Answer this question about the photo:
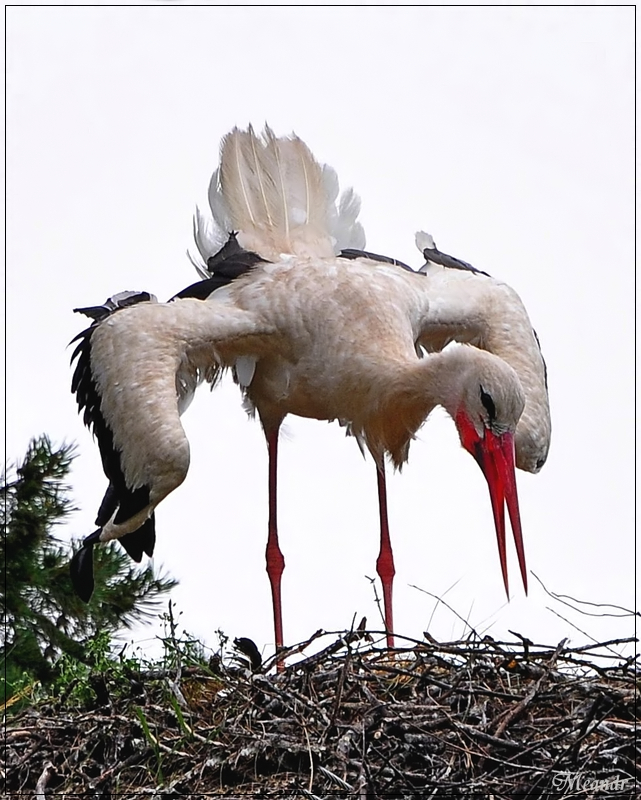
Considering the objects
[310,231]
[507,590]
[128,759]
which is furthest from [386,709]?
[310,231]

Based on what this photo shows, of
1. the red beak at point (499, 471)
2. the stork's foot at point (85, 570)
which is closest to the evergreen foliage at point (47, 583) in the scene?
the stork's foot at point (85, 570)

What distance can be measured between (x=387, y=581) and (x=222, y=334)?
1.61 metres

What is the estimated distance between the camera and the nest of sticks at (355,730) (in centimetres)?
493

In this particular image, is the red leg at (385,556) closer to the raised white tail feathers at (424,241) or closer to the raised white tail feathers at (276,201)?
the raised white tail feathers at (276,201)

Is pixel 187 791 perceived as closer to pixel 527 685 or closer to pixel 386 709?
pixel 386 709

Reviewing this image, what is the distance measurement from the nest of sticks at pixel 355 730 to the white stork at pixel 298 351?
118 centimetres

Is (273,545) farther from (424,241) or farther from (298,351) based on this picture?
(424,241)

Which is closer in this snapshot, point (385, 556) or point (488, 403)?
point (488, 403)

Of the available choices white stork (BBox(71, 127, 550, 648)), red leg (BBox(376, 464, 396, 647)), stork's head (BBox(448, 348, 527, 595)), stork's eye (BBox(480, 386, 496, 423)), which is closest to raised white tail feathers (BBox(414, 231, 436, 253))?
white stork (BBox(71, 127, 550, 648))

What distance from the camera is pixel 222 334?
701 cm

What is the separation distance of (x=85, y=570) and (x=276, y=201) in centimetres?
214

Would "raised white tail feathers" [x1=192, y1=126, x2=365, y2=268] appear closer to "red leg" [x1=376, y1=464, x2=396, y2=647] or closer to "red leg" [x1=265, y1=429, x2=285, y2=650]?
"red leg" [x1=265, y1=429, x2=285, y2=650]

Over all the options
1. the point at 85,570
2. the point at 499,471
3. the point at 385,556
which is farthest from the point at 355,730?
the point at 385,556

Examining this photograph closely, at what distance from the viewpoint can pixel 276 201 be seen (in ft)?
26.0
